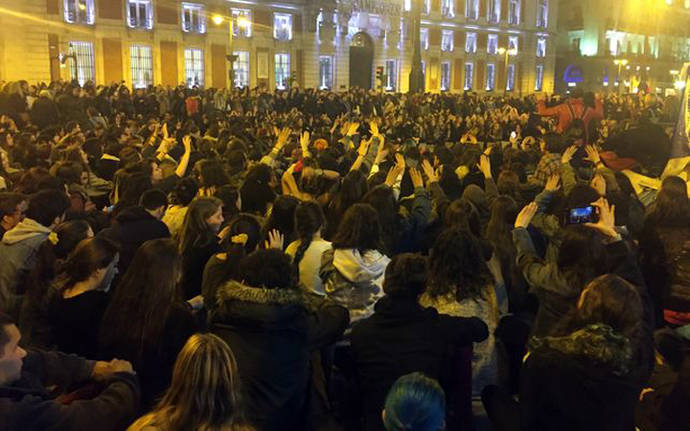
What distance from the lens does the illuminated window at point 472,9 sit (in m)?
52.1

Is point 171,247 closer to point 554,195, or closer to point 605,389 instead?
point 605,389

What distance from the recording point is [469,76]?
Answer: 53312mm

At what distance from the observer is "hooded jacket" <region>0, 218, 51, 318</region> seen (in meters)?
4.42

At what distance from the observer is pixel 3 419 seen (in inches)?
89.8

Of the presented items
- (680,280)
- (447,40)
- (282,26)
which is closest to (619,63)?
(447,40)

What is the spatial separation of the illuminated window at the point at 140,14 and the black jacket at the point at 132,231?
3128cm

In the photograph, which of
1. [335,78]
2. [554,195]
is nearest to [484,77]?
[335,78]

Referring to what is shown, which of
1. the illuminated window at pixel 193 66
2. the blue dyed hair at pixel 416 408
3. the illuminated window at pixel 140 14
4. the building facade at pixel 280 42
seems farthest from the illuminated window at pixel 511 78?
the blue dyed hair at pixel 416 408

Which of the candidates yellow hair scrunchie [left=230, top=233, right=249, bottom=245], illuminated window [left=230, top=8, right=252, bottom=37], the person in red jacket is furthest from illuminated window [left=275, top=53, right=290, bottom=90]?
yellow hair scrunchie [left=230, top=233, right=249, bottom=245]

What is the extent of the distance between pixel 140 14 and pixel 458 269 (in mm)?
33581

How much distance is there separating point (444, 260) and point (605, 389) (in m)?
1.38

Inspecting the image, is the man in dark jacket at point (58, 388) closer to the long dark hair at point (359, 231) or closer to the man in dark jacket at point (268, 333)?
the man in dark jacket at point (268, 333)

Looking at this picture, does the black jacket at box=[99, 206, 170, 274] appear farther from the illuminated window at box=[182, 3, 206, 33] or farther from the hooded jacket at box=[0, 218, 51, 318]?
the illuminated window at box=[182, 3, 206, 33]

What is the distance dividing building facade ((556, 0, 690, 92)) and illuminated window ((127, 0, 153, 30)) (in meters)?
42.2
